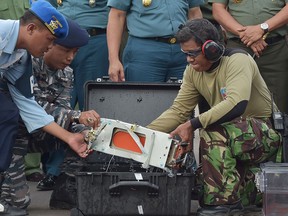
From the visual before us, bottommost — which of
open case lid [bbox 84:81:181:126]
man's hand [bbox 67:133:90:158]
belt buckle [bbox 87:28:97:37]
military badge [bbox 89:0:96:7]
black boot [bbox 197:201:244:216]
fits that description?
black boot [bbox 197:201:244:216]

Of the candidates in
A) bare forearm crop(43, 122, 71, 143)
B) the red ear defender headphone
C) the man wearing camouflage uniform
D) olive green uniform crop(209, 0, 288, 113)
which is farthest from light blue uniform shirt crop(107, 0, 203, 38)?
bare forearm crop(43, 122, 71, 143)

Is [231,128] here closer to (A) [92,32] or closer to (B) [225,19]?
(B) [225,19]

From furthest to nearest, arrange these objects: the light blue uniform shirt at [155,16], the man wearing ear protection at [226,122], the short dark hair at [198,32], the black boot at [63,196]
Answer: the light blue uniform shirt at [155,16] < the black boot at [63,196] < the short dark hair at [198,32] < the man wearing ear protection at [226,122]

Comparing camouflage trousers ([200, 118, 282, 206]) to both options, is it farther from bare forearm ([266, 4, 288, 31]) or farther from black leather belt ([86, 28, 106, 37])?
black leather belt ([86, 28, 106, 37])

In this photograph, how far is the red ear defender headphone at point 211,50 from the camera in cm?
530

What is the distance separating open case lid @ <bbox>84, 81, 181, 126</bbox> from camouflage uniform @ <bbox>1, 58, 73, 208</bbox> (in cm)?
20

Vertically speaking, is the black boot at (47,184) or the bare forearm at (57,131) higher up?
the bare forearm at (57,131)

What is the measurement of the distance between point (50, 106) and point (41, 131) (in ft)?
0.71

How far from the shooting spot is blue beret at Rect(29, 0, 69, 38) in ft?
17.0

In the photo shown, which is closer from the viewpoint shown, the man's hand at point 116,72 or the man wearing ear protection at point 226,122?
the man wearing ear protection at point 226,122

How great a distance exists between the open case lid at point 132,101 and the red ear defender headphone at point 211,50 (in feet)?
2.00

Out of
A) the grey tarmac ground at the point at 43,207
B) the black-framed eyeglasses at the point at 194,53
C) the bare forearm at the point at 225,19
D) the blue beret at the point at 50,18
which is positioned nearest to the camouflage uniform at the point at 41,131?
the grey tarmac ground at the point at 43,207

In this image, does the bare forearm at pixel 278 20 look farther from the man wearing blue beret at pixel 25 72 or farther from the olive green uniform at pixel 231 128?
the man wearing blue beret at pixel 25 72

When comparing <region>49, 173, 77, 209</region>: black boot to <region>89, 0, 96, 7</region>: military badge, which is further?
<region>89, 0, 96, 7</region>: military badge
